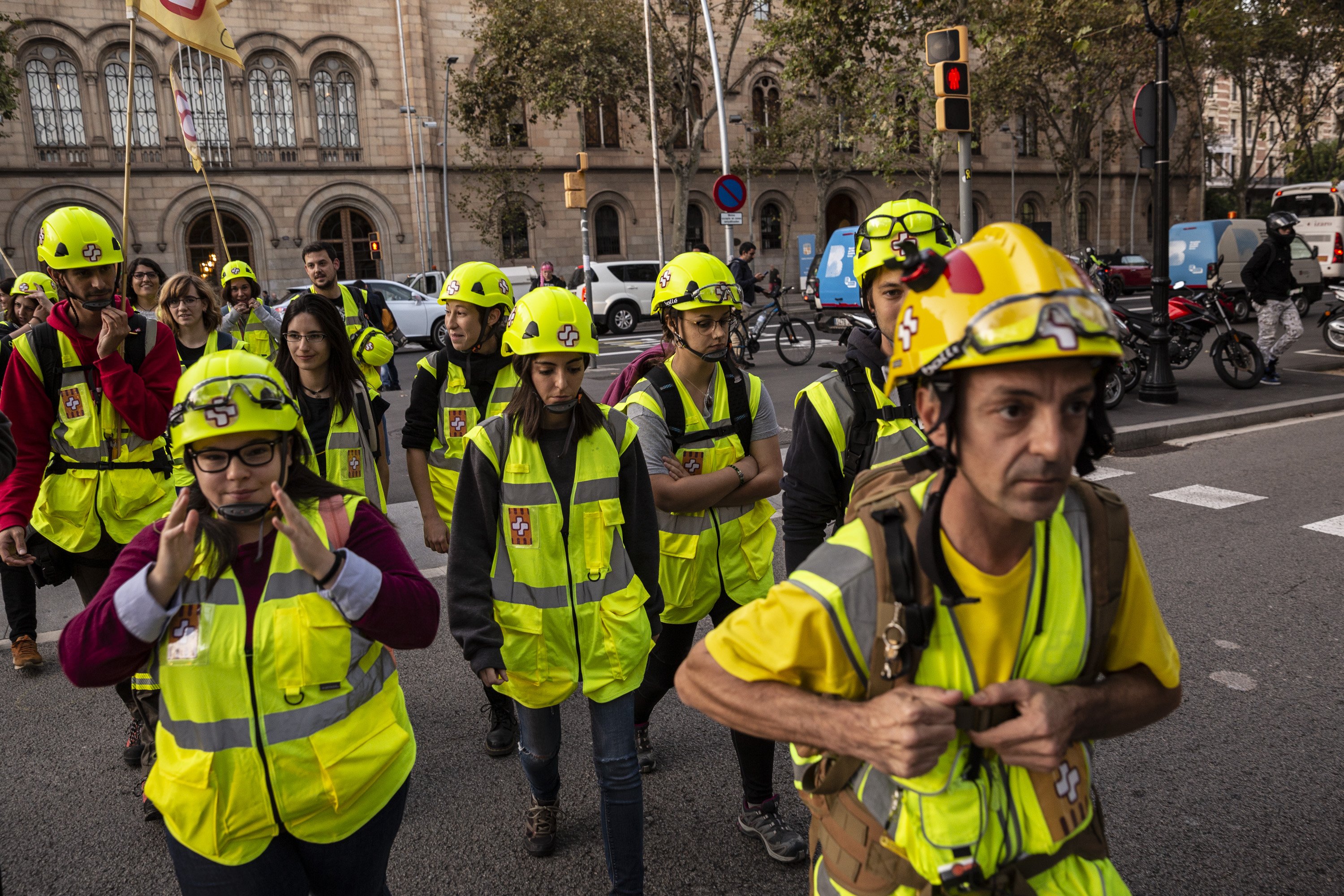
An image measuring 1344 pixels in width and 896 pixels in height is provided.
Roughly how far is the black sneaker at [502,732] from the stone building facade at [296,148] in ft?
102

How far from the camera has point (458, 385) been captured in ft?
15.3

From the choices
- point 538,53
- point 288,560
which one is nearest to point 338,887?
point 288,560

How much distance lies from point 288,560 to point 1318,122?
46.8 meters

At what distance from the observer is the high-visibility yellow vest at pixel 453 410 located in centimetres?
463

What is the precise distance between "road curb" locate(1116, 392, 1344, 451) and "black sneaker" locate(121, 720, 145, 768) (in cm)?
821

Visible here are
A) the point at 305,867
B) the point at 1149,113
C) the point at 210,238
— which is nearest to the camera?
the point at 305,867

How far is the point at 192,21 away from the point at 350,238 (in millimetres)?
33470

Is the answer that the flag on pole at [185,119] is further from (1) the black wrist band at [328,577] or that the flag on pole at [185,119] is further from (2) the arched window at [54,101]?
(2) the arched window at [54,101]

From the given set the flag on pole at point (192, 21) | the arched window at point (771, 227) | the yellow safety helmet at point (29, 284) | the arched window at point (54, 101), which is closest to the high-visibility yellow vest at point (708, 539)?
the flag on pole at point (192, 21)

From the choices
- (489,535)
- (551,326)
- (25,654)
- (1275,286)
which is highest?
(551,326)

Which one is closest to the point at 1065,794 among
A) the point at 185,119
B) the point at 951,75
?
the point at 185,119

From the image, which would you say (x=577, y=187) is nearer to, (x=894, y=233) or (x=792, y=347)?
(x=792, y=347)

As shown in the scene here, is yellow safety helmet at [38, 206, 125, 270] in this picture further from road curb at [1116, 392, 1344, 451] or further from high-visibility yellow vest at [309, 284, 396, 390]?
road curb at [1116, 392, 1344, 451]

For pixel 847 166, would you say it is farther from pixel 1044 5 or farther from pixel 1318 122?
pixel 1318 122
